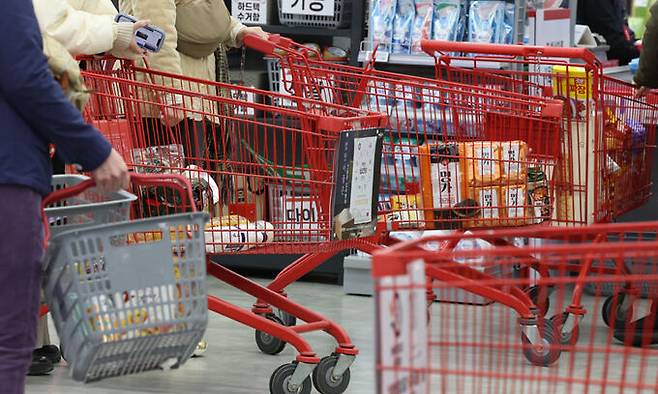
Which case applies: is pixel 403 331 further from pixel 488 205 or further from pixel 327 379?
pixel 488 205

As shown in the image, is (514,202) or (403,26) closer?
(514,202)

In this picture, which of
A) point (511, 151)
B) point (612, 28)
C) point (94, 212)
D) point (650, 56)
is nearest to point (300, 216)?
point (511, 151)

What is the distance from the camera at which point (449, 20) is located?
587cm

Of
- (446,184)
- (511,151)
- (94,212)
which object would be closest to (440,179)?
(446,184)

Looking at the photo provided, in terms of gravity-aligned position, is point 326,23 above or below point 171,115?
above

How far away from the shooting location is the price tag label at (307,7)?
20.4 ft

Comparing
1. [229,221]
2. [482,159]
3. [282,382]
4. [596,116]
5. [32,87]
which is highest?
[32,87]

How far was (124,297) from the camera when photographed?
264 cm

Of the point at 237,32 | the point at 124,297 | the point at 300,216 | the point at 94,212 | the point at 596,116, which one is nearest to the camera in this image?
the point at 124,297

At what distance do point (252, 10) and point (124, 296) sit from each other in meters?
3.95

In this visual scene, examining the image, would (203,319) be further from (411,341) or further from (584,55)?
(584,55)

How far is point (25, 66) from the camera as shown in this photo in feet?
8.27

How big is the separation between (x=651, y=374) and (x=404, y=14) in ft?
7.75

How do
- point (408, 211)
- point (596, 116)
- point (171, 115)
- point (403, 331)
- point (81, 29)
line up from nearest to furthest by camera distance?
point (403, 331), point (81, 29), point (171, 115), point (408, 211), point (596, 116)
